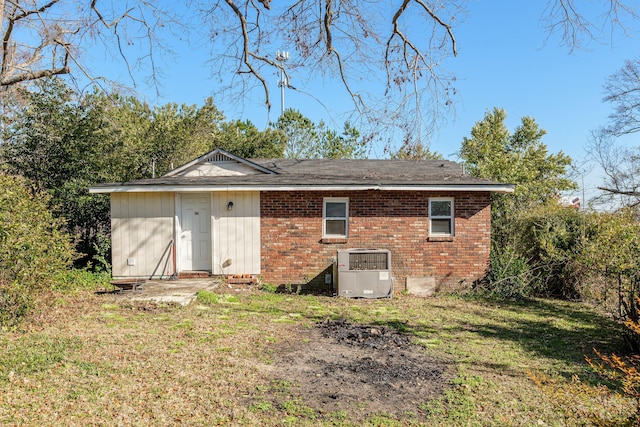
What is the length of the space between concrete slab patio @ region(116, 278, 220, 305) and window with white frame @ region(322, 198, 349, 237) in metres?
3.28

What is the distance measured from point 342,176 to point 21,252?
8.00 m

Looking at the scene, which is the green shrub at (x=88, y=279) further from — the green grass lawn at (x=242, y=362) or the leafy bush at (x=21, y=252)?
the leafy bush at (x=21, y=252)

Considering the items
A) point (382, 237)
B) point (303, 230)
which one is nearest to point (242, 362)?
point (303, 230)

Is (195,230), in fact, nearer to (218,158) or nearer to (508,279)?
(218,158)

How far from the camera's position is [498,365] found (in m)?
5.79

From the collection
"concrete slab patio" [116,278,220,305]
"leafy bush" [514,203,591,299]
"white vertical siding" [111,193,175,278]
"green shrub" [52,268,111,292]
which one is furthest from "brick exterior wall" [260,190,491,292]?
"green shrub" [52,268,111,292]

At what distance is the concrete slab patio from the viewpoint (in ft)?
29.8

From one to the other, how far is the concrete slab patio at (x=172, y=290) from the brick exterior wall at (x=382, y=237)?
176 centimetres

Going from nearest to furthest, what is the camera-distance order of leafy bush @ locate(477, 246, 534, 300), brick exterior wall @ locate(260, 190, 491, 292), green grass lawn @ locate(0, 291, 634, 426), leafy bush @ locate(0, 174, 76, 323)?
1. green grass lawn @ locate(0, 291, 634, 426)
2. leafy bush @ locate(0, 174, 76, 323)
3. leafy bush @ locate(477, 246, 534, 300)
4. brick exterior wall @ locate(260, 190, 491, 292)

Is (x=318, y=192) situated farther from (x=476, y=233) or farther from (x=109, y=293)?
(x=109, y=293)

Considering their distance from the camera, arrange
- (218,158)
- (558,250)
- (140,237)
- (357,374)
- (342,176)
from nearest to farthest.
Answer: (357,374)
(558,250)
(140,237)
(342,176)
(218,158)

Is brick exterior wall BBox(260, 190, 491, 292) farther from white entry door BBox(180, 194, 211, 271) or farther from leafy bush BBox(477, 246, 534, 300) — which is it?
white entry door BBox(180, 194, 211, 271)

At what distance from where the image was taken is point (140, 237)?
461 inches

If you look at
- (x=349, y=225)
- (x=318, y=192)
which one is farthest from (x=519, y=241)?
(x=318, y=192)
